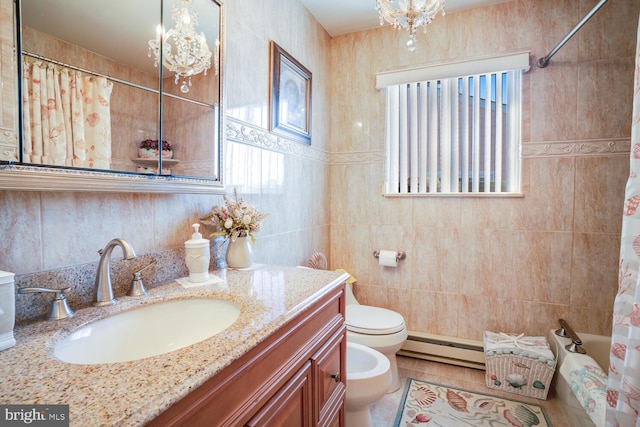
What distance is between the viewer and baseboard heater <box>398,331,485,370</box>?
216 centimetres

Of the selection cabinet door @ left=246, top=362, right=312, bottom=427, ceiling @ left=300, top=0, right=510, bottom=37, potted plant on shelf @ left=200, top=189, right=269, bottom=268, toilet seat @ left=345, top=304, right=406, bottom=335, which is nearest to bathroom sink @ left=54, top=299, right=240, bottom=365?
cabinet door @ left=246, top=362, right=312, bottom=427

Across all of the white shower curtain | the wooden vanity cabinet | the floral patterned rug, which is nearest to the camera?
the wooden vanity cabinet

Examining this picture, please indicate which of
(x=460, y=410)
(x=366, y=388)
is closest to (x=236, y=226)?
(x=366, y=388)

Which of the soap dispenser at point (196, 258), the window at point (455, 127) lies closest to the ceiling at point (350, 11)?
the window at point (455, 127)

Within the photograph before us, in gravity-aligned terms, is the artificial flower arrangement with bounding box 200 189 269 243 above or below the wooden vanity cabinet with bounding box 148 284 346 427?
above

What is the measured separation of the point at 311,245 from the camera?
7.41 ft

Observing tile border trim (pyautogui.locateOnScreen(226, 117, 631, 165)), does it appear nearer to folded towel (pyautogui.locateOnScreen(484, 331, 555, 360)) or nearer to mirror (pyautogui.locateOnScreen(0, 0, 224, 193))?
mirror (pyautogui.locateOnScreen(0, 0, 224, 193))

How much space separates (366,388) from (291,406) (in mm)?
662

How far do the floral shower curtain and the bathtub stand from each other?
209cm

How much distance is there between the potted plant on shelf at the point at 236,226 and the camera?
1.31 meters

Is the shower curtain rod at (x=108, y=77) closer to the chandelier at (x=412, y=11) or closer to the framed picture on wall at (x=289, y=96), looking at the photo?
the framed picture on wall at (x=289, y=96)

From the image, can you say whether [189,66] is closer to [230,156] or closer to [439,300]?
[230,156]

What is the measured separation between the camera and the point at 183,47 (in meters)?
1.18

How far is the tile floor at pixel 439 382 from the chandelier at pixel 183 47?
192cm
